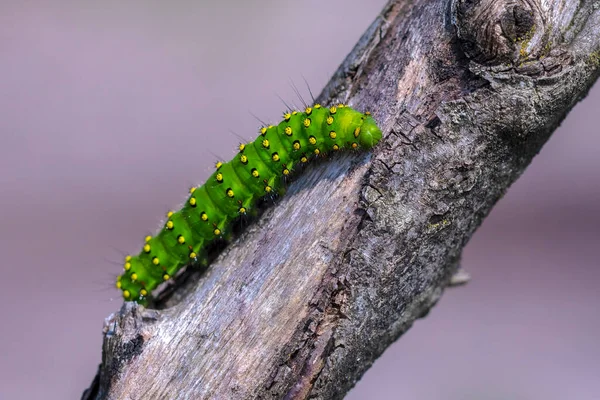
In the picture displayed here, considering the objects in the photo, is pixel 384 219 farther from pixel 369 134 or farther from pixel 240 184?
pixel 240 184

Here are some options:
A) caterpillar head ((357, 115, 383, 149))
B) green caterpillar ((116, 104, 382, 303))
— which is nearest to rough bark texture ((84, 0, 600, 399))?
caterpillar head ((357, 115, 383, 149))

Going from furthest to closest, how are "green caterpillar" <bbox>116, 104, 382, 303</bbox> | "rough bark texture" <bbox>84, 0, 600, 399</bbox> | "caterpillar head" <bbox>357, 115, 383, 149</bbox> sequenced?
"green caterpillar" <bbox>116, 104, 382, 303</bbox>, "caterpillar head" <bbox>357, 115, 383, 149</bbox>, "rough bark texture" <bbox>84, 0, 600, 399</bbox>

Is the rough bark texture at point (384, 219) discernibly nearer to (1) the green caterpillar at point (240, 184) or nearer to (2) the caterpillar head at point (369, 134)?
(2) the caterpillar head at point (369, 134)

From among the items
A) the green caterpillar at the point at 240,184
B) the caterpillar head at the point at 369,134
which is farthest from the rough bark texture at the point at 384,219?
the green caterpillar at the point at 240,184

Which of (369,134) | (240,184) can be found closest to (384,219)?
(369,134)

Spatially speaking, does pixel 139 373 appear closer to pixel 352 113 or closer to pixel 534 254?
pixel 352 113

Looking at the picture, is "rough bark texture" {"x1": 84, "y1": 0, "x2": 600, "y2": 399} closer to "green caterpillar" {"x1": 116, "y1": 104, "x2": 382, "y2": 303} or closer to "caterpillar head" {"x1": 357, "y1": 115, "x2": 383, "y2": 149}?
"caterpillar head" {"x1": 357, "y1": 115, "x2": 383, "y2": 149}

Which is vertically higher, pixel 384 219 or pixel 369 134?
pixel 369 134
